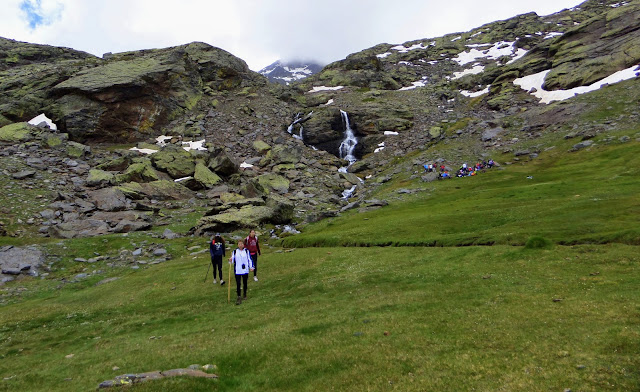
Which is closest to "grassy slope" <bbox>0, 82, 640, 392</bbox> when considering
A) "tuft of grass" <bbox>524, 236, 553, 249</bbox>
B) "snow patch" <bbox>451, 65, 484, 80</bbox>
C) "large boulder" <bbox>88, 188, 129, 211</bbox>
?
"tuft of grass" <bbox>524, 236, 553, 249</bbox>

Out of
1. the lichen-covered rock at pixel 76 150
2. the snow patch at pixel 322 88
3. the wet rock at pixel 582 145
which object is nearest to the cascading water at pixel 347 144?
the snow patch at pixel 322 88

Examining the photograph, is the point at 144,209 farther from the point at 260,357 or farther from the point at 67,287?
the point at 260,357

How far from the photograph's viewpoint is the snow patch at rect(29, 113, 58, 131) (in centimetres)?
9479

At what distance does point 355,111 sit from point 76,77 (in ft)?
296

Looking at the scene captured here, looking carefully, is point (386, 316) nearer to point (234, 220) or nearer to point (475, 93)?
point (234, 220)

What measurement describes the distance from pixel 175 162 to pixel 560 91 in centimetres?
11902

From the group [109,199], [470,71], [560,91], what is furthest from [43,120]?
[470,71]

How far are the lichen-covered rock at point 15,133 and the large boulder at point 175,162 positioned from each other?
29.9 m

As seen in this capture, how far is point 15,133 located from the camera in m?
82.6

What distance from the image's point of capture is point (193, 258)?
149 feet

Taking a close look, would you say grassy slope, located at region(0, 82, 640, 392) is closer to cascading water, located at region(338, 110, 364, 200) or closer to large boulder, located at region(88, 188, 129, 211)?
large boulder, located at region(88, 188, 129, 211)

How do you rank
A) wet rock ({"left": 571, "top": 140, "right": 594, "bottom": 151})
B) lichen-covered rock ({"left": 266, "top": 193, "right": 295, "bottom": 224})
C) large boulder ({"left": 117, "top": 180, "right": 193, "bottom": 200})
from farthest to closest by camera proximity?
wet rock ({"left": 571, "top": 140, "right": 594, "bottom": 151})
large boulder ({"left": 117, "top": 180, "right": 193, "bottom": 200})
lichen-covered rock ({"left": 266, "top": 193, "right": 295, "bottom": 224})

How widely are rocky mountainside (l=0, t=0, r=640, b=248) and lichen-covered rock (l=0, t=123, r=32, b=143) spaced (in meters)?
0.26

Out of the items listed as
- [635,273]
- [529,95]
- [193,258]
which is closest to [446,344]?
[635,273]
